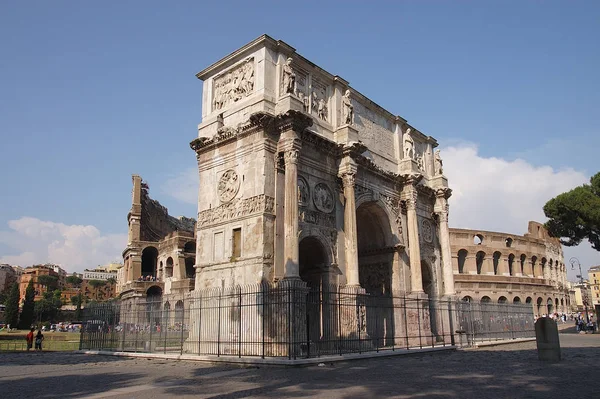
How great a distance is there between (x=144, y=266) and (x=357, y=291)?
46.4 metres

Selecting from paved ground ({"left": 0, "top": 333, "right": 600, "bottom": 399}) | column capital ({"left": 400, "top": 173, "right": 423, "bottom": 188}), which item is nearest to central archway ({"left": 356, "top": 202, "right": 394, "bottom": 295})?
column capital ({"left": 400, "top": 173, "right": 423, "bottom": 188})

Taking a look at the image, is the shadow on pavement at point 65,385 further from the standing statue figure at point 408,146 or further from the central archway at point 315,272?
the standing statue figure at point 408,146

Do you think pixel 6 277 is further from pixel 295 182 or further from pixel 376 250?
pixel 295 182

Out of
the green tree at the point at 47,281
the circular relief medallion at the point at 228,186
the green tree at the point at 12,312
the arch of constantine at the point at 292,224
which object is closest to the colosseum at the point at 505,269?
the arch of constantine at the point at 292,224

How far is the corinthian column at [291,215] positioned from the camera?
1583 centimetres

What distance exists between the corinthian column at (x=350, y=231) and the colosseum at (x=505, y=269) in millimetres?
27117

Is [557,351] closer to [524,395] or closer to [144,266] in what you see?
[524,395]

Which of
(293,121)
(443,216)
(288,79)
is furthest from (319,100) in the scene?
(443,216)

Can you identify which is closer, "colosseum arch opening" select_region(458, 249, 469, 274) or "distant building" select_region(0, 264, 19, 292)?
"colosseum arch opening" select_region(458, 249, 469, 274)

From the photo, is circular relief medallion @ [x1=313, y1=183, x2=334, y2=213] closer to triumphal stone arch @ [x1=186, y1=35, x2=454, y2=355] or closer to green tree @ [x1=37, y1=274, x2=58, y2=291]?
triumphal stone arch @ [x1=186, y1=35, x2=454, y2=355]

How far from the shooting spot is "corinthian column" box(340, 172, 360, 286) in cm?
1850

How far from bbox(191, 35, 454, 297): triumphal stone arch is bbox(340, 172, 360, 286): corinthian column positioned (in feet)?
0.13

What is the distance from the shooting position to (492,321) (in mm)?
25484

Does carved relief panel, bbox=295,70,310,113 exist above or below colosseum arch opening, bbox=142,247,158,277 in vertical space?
above
